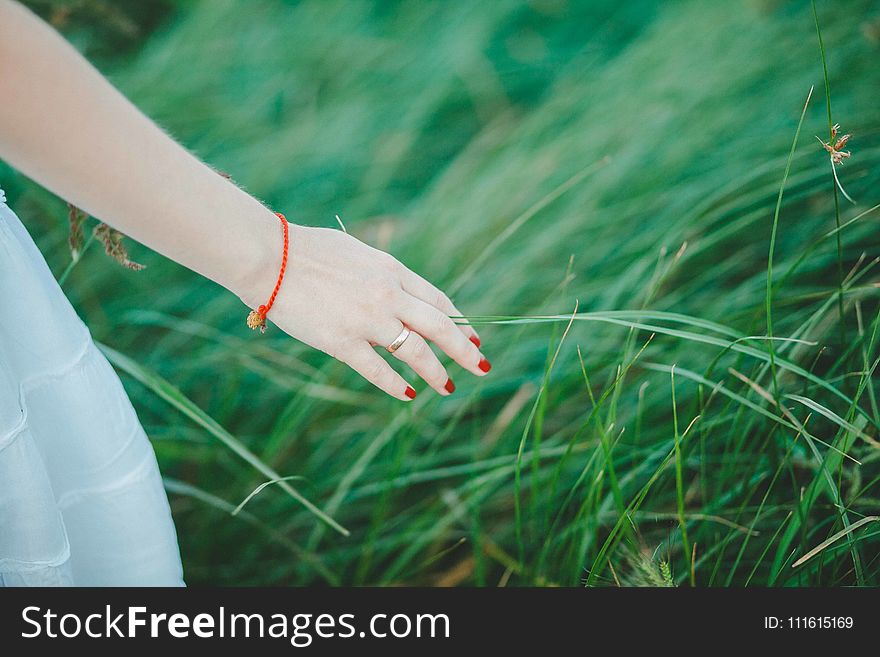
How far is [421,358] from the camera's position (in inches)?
24.9

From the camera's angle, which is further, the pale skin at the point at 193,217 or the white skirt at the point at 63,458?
the white skirt at the point at 63,458

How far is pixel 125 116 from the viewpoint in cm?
51

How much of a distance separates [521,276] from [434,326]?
448 millimetres

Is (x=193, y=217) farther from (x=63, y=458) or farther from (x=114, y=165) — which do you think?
(x=63, y=458)

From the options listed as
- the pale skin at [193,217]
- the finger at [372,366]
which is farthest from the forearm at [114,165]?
the finger at [372,366]

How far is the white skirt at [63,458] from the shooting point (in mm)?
580

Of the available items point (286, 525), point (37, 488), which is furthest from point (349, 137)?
point (37, 488)

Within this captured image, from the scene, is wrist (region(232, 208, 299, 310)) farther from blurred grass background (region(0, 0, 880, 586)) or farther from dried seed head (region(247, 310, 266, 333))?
blurred grass background (region(0, 0, 880, 586))

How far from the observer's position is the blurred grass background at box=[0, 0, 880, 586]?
2.71 feet

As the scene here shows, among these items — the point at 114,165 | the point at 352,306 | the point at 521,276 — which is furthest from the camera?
the point at 521,276

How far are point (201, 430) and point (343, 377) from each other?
0.22m

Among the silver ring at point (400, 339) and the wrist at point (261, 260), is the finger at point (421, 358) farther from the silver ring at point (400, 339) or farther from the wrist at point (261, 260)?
the wrist at point (261, 260)

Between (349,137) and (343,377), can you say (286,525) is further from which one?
(349,137)

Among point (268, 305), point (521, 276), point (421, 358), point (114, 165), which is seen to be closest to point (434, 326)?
point (421, 358)
